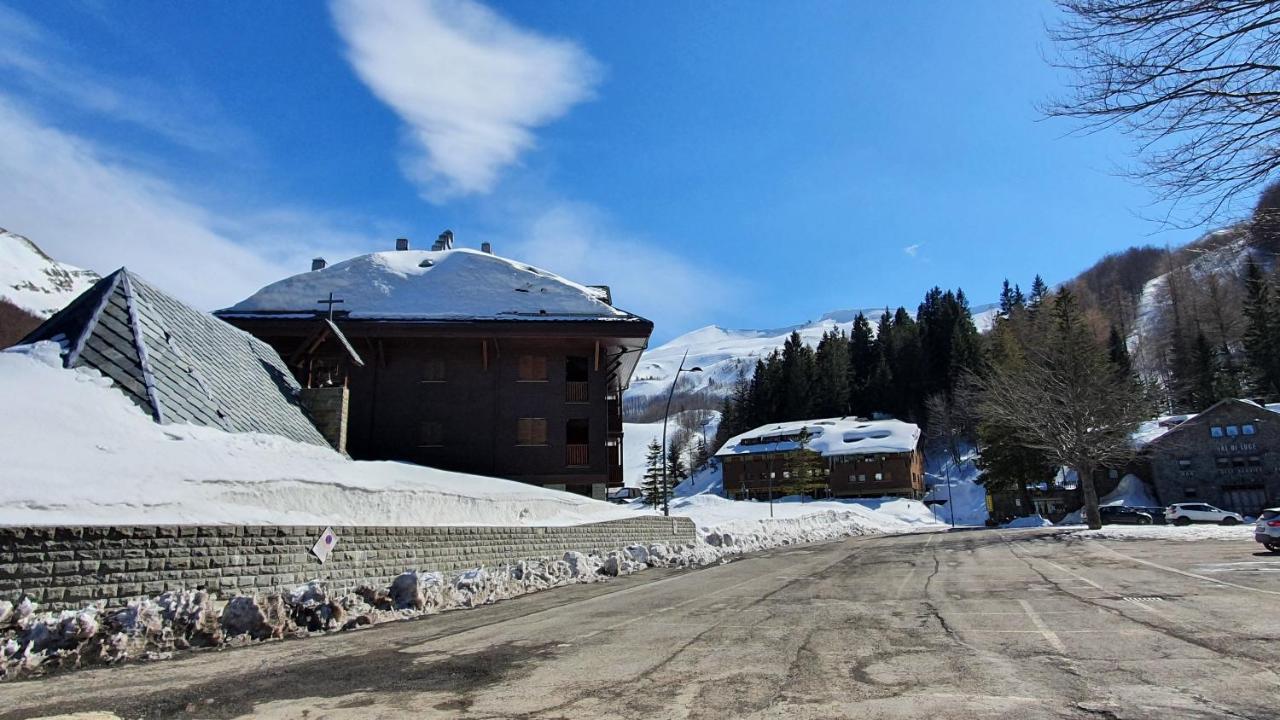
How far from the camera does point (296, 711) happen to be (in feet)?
17.7

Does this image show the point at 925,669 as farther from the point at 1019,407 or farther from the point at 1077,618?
the point at 1019,407

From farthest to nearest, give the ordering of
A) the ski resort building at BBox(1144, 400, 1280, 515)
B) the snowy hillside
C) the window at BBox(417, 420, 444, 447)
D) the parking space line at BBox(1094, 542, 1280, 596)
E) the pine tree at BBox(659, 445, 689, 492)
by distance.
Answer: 1. the snowy hillside
2. the pine tree at BBox(659, 445, 689, 492)
3. the ski resort building at BBox(1144, 400, 1280, 515)
4. the window at BBox(417, 420, 444, 447)
5. the parking space line at BBox(1094, 542, 1280, 596)

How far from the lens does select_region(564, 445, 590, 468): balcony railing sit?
30734 mm

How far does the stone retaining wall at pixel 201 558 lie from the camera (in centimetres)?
800

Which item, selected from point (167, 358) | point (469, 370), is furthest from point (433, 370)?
point (167, 358)

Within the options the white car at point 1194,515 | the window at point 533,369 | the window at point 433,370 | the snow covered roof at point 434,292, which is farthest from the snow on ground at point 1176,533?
the window at point 433,370

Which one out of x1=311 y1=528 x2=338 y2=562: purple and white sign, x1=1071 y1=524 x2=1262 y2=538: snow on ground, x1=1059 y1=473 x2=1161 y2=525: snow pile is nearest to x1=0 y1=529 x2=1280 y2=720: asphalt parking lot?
x1=311 y1=528 x2=338 y2=562: purple and white sign

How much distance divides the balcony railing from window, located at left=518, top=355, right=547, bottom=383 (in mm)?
3309

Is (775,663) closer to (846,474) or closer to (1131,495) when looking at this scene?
(1131,495)

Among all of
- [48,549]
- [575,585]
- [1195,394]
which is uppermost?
[1195,394]

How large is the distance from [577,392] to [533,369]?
2237 mm

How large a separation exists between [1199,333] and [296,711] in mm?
101038

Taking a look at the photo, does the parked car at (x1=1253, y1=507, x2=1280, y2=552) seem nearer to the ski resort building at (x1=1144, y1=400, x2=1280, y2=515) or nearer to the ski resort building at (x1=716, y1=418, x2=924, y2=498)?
the ski resort building at (x1=1144, y1=400, x2=1280, y2=515)

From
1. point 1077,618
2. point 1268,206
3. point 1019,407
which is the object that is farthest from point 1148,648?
point 1019,407
